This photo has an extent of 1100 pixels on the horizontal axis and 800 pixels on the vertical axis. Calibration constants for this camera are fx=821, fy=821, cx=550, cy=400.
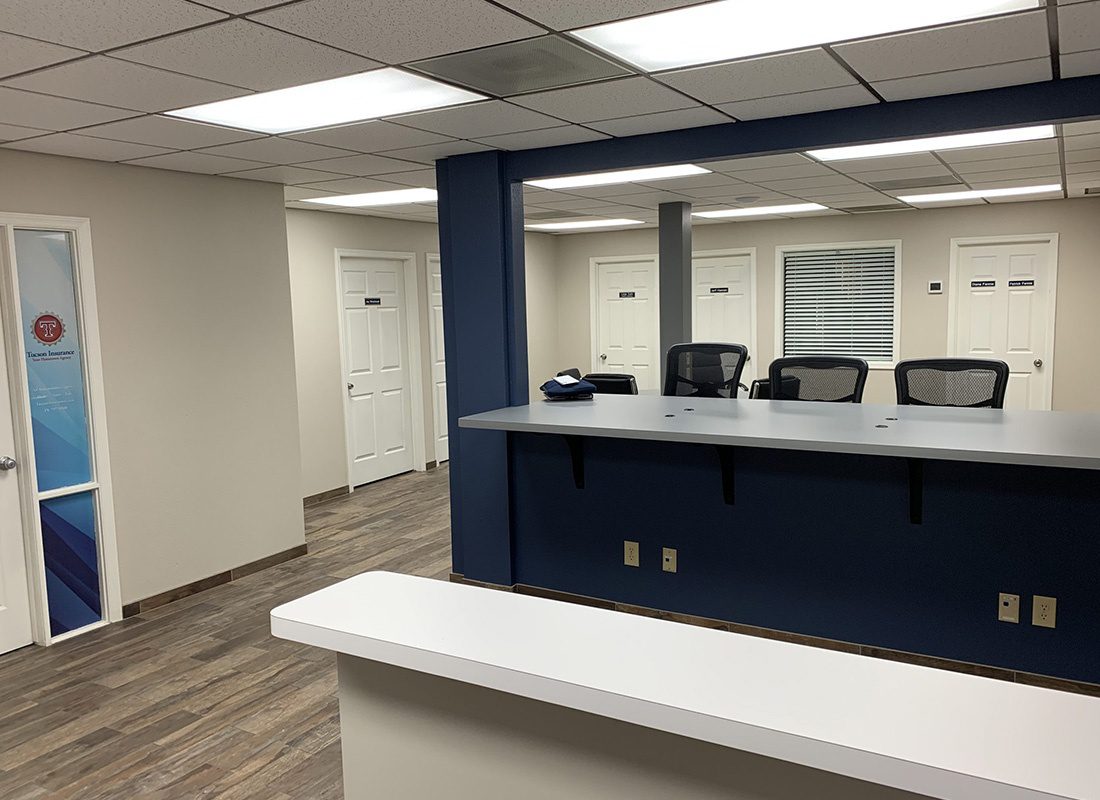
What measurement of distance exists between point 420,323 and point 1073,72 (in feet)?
17.2

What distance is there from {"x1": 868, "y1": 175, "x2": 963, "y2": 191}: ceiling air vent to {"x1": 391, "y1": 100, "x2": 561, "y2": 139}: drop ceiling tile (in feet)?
9.64

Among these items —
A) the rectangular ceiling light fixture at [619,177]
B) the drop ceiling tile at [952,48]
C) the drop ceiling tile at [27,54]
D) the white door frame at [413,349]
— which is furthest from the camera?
the white door frame at [413,349]

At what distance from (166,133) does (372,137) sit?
0.79 m

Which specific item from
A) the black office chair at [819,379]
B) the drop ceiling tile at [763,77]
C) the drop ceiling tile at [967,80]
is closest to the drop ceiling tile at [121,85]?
the drop ceiling tile at [763,77]

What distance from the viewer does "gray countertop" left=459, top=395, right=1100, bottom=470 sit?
2582mm

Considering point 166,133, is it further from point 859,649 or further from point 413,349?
point 413,349

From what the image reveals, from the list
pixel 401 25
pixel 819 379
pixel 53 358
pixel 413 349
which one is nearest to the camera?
pixel 401 25

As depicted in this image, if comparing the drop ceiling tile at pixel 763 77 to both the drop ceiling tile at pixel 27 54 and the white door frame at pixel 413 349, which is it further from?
the white door frame at pixel 413 349

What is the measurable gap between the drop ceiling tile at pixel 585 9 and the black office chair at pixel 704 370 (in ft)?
7.97

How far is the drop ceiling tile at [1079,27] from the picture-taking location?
2119 millimetres

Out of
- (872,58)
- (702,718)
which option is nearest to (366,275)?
(872,58)

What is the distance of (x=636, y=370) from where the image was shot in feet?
28.6

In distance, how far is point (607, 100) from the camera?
9.68ft

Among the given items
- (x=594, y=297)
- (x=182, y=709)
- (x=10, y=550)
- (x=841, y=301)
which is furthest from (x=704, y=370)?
(x=594, y=297)
